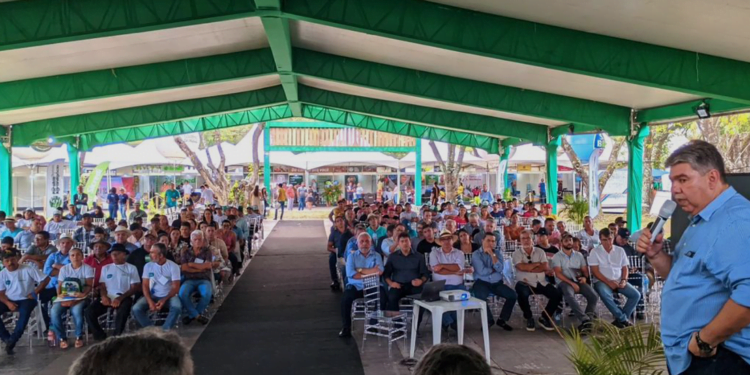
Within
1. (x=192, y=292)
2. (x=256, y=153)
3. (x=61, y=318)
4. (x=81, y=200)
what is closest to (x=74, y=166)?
(x=81, y=200)

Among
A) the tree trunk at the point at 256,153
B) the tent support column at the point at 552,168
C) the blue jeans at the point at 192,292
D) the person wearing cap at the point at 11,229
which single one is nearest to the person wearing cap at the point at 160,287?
the blue jeans at the point at 192,292

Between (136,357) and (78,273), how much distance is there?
645 centimetres

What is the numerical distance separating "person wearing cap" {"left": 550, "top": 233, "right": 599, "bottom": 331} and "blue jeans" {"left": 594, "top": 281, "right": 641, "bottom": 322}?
0.40ft

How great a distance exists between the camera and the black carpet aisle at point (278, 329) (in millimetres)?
5707

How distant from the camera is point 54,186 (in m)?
20.2

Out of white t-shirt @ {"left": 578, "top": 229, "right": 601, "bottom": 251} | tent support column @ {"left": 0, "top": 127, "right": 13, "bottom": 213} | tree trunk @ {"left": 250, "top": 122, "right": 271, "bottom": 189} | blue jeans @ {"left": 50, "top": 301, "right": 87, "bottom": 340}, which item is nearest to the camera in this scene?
blue jeans @ {"left": 50, "top": 301, "right": 87, "bottom": 340}

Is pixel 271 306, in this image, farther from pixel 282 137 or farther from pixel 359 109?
pixel 282 137

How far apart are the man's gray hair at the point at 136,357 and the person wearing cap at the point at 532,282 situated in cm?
657

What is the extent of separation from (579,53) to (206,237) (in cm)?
638

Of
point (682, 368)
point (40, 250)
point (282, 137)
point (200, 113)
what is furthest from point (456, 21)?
point (282, 137)

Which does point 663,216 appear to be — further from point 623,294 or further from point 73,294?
point 73,294

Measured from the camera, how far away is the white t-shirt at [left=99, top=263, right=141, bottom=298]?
673 centimetres

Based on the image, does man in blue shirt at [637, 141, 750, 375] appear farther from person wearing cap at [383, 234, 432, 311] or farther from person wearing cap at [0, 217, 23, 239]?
person wearing cap at [0, 217, 23, 239]

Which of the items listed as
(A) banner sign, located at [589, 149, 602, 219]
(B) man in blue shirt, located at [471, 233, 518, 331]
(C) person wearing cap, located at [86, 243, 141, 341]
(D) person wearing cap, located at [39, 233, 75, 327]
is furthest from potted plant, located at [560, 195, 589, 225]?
(D) person wearing cap, located at [39, 233, 75, 327]
